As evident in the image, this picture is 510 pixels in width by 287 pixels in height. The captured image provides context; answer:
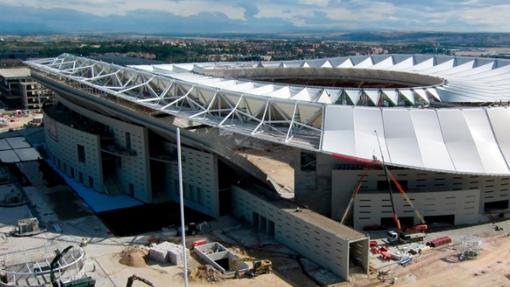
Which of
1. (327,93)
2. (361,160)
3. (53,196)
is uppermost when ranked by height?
(327,93)

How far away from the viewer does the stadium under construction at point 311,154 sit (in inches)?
1660

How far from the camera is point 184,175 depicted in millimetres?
51000

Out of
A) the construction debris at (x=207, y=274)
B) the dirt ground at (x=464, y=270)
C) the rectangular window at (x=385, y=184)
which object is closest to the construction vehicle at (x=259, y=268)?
the construction debris at (x=207, y=274)

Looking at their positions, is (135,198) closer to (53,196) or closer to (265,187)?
(53,196)

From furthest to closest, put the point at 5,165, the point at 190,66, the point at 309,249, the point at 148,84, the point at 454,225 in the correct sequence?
the point at 190,66, the point at 5,165, the point at 148,84, the point at 454,225, the point at 309,249

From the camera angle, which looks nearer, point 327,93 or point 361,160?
point 361,160

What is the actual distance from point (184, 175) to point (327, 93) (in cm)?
1593

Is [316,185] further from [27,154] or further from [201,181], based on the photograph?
[27,154]

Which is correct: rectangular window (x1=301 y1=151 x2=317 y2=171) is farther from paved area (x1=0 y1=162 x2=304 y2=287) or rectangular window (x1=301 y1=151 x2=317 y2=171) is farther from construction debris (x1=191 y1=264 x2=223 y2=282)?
construction debris (x1=191 y1=264 x2=223 y2=282)

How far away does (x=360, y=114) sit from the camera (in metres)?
44.9

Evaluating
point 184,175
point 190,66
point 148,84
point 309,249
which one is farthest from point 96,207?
point 190,66

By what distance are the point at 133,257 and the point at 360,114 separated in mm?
21564

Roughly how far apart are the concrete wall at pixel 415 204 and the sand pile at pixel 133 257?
17284mm

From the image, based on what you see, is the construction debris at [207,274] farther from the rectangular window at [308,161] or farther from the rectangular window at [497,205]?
the rectangular window at [497,205]
